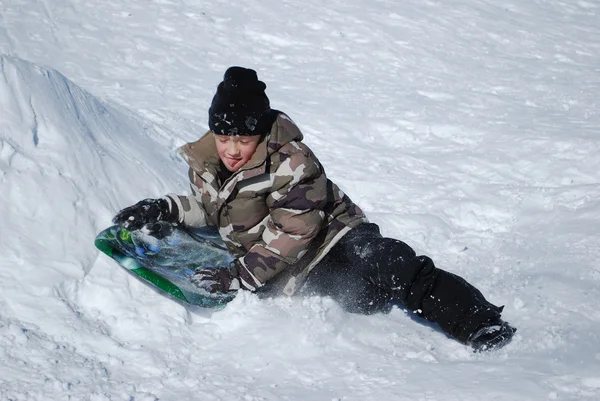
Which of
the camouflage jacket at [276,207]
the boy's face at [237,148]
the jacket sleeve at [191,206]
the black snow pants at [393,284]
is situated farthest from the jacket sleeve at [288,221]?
the jacket sleeve at [191,206]

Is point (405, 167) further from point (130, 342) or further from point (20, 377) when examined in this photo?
point (20, 377)

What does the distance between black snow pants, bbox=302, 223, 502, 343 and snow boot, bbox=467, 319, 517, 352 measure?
26 mm

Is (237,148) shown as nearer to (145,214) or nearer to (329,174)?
(145,214)

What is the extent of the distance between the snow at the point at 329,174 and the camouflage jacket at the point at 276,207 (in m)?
0.20

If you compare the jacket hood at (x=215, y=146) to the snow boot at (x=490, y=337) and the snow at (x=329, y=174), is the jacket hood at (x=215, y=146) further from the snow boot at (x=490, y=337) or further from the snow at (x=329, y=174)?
the snow boot at (x=490, y=337)

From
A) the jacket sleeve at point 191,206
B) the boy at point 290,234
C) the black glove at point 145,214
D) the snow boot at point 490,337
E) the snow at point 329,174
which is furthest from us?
the jacket sleeve at point 191,206

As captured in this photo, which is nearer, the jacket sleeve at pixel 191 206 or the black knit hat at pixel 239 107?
the black knit hat at pixel 239 107

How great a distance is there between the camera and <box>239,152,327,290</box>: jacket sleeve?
3.28 m

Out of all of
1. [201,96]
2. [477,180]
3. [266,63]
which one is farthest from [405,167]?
[266,63]

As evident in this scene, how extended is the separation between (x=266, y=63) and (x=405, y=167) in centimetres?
249

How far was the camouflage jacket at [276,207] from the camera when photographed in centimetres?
329

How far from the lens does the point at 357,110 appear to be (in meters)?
6.68

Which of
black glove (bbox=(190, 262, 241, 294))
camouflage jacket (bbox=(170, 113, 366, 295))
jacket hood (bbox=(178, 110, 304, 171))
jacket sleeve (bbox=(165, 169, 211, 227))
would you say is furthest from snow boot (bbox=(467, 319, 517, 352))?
jacket sleeve (bbox=(165, 169, 211, 227))

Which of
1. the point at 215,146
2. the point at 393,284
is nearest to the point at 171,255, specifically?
the point at 215,146
